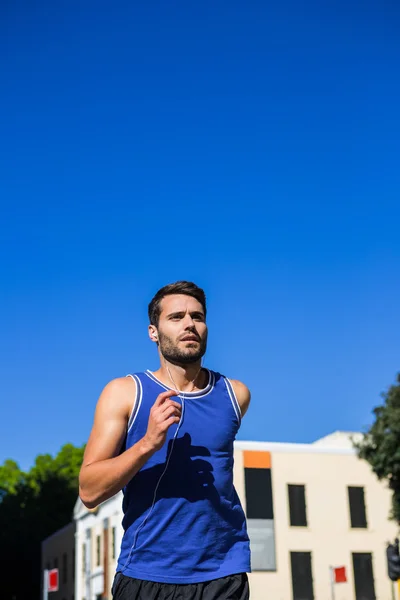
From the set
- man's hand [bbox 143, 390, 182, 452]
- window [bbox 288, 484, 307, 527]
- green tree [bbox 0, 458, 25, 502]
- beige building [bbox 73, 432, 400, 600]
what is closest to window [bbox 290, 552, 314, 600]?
beige building [bbox 73, 432, 400, 600]

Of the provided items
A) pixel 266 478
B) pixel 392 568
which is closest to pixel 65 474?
pixel 266 478

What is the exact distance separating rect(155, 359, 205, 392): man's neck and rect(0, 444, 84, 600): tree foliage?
57281 mm

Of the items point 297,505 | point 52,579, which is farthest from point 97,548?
point 297,505

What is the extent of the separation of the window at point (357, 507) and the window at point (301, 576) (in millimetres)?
3273

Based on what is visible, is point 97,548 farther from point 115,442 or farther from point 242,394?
point 115,442

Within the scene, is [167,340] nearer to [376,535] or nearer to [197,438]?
[197,438]

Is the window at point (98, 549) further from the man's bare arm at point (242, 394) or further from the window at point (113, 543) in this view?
the man's bare arm at point (242, 394)

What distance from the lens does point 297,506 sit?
37469 mm

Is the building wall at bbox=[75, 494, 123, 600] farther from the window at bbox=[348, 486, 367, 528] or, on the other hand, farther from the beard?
the beard

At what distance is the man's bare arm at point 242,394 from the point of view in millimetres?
4145

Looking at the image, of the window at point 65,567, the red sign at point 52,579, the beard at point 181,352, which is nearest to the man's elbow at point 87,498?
the beard at point 181,352

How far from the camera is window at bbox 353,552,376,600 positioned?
3594cm

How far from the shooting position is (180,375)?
395cm

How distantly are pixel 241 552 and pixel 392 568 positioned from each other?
17.3 metres
